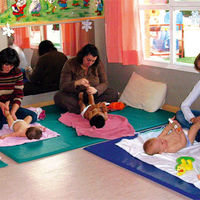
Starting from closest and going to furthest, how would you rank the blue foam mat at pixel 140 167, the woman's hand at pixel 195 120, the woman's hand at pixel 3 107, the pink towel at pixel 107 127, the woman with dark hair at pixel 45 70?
1. the blue foam mat at pixel 140 167
2. the woman's hand at pixel 195 120
3. the pink towel at pixel 107 127
4. the woman's hand at pixel 3 107
5. the woman with dark hair at pixel 45 70

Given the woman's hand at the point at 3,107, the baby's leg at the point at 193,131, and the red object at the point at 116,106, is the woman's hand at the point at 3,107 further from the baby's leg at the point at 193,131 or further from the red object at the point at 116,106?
the baby's leg at the point at 193,131

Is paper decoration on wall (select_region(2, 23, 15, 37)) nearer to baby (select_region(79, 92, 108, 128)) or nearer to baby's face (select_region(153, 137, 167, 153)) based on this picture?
baby (select_region(79, 92, 108, 128))

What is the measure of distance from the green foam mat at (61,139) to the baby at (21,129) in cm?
9

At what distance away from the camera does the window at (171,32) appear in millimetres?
4648

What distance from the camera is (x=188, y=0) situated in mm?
4531

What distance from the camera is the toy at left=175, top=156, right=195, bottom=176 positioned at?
312 centimetres

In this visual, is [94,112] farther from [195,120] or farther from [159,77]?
[159,77]

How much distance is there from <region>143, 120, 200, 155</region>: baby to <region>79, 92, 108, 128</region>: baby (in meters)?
0.77

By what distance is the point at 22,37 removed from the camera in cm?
505

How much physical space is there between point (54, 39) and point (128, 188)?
286cm

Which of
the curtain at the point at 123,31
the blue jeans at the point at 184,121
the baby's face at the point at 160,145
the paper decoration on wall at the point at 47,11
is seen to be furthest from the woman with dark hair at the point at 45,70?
the baby's face at the point at 160,145

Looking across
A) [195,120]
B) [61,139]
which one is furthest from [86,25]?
[195,120]

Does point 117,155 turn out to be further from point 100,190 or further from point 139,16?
point 139,16

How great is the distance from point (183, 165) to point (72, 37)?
2.82 metres
